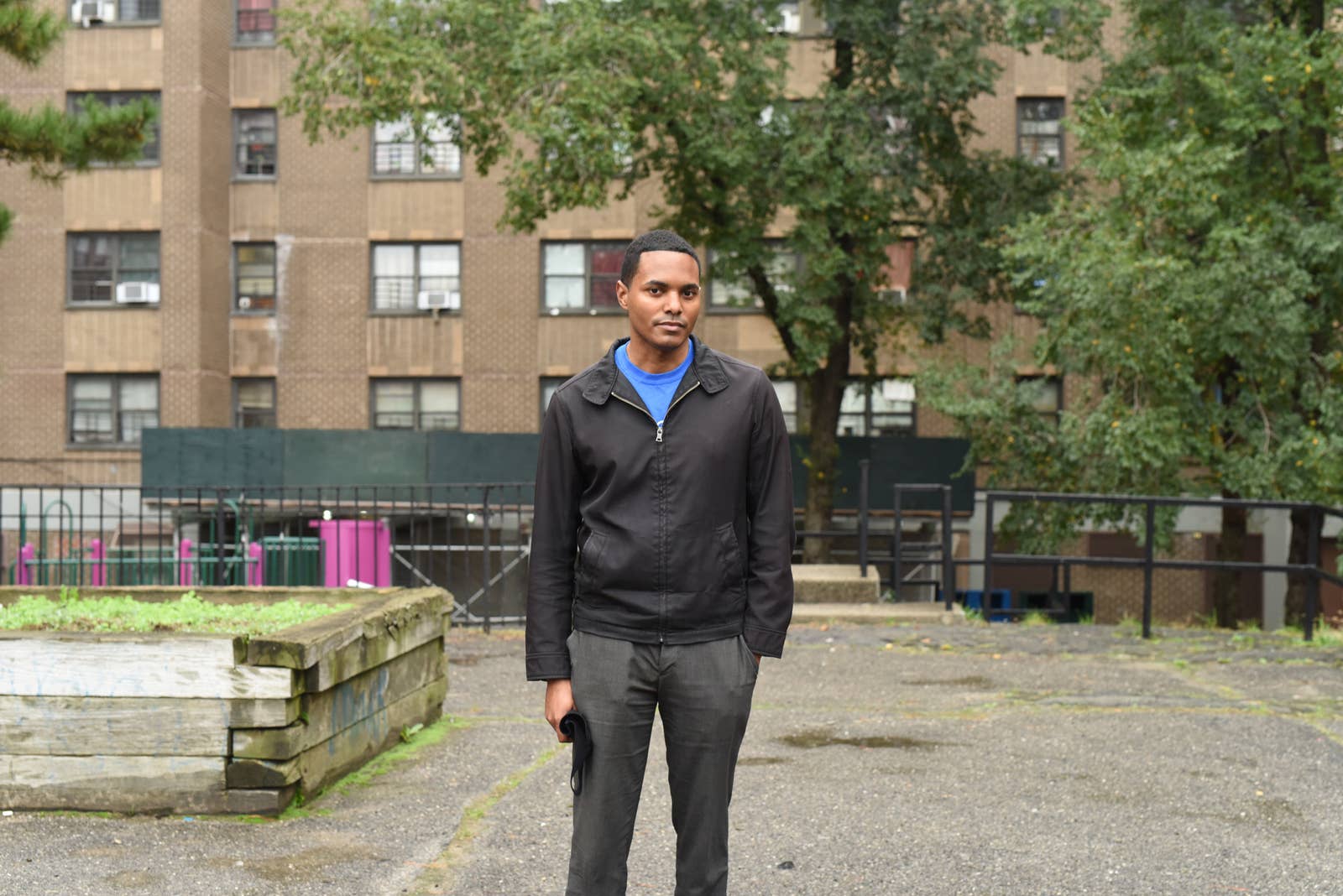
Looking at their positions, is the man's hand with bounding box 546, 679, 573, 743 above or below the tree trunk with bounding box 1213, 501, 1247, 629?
above

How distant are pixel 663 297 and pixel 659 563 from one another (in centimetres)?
66

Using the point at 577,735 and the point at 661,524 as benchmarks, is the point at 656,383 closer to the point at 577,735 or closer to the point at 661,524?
the point at 661,524

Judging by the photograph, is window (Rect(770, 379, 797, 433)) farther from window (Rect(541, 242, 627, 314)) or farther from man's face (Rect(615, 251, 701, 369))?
man's face (Rect(615, 251, 701, 369))

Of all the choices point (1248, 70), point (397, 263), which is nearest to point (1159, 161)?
point (1248, 70)

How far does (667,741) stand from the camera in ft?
12.9

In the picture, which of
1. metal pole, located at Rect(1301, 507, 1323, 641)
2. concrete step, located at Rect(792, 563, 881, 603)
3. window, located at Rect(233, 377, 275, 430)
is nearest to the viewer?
metal pole, located at Rect(1301, 507, 1323, 641)

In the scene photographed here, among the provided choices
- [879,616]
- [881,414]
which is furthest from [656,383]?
[881,414]

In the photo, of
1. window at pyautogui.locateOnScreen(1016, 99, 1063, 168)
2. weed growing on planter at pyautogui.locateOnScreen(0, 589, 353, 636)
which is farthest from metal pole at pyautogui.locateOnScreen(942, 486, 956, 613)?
window at pyautogui.locateOnScreen(1016, 99, 1063, 168)

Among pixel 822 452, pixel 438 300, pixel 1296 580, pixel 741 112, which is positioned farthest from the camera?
pixel 438 300

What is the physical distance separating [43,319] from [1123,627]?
26363 millimetres

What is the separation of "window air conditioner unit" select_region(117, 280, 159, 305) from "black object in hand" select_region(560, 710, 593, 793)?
1193 inches

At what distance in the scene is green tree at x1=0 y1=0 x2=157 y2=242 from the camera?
42.8ft

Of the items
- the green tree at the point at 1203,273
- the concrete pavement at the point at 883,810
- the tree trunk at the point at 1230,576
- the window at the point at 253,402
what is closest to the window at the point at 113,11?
the window at the point at 253,402

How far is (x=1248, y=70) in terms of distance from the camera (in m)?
19.5
